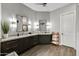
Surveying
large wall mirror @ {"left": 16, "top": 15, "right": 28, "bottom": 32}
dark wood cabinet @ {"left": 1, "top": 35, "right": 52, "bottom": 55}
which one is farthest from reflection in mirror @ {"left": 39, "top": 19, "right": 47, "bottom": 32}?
large wall mirror @ {"left": 16, "top": 15, "right": 28, "bottom": 32}

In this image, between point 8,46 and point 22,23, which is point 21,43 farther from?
point 8,46

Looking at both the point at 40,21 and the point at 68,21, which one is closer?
the point at 40,21

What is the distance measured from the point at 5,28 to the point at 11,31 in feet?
1.20

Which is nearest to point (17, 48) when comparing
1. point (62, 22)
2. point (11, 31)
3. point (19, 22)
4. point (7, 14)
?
point (11, 31)

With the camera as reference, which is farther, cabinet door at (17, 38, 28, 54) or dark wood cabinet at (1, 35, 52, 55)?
cabinet door at (17, 38, 28, 54)

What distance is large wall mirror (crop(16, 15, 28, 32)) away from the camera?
261 centimetres

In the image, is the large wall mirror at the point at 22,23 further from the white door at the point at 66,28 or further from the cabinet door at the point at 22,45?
the white door at the point at 66,28

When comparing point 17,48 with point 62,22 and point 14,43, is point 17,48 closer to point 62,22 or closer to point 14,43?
point 14,43

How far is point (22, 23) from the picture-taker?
2.67 meters

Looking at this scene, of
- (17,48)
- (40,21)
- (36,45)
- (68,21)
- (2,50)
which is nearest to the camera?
(2,50)

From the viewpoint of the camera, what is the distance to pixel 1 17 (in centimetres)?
228

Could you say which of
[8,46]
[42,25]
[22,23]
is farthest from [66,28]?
[8,46]

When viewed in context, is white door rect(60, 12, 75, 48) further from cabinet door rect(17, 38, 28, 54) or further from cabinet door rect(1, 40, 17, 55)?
cabinet door rect(1, 40, 17, 55)

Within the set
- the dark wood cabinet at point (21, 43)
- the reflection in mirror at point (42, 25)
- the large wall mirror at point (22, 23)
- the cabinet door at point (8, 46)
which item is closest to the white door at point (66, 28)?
the dark wood cabinet at point (21, 43)
